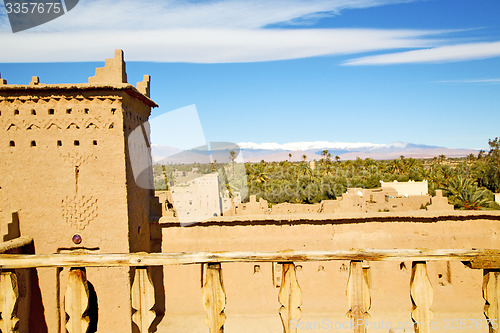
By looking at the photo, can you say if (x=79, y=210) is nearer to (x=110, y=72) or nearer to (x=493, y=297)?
(x=110, y=72)

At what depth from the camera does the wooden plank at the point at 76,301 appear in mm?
2623

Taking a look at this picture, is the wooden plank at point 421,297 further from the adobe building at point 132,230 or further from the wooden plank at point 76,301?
the adobe building at point 132,230

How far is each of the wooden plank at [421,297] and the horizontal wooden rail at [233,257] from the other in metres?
0.11

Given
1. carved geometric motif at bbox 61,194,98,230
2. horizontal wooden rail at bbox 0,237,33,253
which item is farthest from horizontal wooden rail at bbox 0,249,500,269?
carved geometric motif at bbox 61,194,98,230

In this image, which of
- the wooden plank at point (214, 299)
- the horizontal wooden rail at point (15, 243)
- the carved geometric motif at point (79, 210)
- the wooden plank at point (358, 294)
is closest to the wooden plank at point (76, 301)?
the wooden plank at point (214, 299)

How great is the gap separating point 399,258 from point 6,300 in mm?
2698

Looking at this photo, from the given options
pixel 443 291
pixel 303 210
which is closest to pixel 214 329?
pixel 443 291

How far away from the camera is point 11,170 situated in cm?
870

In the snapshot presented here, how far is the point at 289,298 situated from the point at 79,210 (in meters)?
7.47

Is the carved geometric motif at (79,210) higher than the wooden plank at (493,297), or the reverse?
the carved geometric motif at (79,210)

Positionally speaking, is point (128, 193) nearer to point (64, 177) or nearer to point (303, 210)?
point (64, 177)

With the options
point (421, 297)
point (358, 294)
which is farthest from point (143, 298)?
point (421, 297)

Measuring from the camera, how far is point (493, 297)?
2.52 metres

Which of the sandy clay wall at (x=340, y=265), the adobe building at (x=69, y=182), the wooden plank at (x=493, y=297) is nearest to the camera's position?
the wooden plank at (x=493, y=297)
